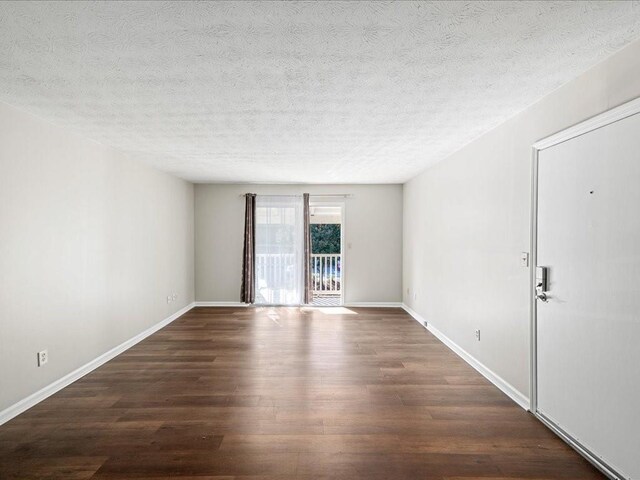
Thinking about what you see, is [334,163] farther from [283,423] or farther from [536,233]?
[283,423]

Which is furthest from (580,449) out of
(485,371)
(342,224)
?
(342,224)

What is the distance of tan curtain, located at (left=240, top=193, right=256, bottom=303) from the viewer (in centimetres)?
608

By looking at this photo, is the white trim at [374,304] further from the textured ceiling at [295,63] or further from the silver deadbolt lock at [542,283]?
the silver deadbolt lock at [542,283]

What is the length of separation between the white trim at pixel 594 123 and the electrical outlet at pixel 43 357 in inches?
161

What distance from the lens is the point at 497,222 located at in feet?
9.71

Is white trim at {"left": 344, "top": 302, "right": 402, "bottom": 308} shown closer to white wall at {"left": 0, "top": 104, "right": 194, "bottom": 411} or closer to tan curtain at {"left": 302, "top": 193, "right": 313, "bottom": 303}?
tan curtain at {"left": 302, "top": 193, "right": 313, "bottom": 303}

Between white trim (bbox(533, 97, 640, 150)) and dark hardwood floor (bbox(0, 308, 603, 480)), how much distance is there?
1.95 m

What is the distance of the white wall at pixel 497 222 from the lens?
6.57 ft

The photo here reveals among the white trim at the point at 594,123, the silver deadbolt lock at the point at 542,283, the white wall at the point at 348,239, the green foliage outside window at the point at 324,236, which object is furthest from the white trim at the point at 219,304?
the white trim at the point at 594,123

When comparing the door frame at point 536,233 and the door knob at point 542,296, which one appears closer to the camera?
the door frame at point 536,233

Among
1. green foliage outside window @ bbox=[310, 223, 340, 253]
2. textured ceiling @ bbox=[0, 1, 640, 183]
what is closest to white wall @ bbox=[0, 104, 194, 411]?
textured ceiling @ bbox=[0, 1, 640, 183]

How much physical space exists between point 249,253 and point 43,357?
142 inches

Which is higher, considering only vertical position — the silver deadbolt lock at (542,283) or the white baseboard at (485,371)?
the silver deadbolt lock at (542,283)

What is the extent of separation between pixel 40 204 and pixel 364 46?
272cm
